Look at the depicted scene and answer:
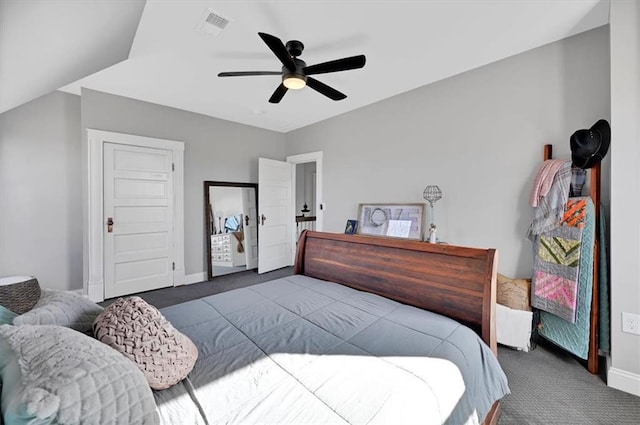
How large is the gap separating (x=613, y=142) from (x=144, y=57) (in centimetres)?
392

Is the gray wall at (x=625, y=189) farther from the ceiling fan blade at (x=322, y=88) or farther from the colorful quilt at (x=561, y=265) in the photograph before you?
the ceiling fan blade at (x=322, y=88)

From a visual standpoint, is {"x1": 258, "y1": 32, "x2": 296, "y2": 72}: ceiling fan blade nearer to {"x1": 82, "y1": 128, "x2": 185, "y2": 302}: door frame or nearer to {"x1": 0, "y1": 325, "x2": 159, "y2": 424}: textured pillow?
{"x1": 0, "y1": 325, "x2": 159, "y2": 424}: textured pillow

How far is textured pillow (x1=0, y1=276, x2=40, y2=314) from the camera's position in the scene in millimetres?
1970

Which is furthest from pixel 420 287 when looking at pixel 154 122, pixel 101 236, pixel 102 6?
pixel 154 122

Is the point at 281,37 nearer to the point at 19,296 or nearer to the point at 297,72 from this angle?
the point at 297,72

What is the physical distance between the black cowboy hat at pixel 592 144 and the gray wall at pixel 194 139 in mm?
4294

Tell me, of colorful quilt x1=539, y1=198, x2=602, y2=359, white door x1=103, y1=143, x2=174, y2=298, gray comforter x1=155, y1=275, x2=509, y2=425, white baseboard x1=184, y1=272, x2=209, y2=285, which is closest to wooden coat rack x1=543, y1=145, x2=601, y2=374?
colorful quilt x1=539, y1=198, x2=602, y2=359

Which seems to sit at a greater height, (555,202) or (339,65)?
(339,65)

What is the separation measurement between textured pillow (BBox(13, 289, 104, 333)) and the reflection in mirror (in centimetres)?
318

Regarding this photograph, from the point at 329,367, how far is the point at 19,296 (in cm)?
262

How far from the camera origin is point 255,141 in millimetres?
4961

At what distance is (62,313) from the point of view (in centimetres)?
114

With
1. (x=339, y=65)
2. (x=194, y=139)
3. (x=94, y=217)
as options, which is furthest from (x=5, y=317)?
(x=194, y=139)

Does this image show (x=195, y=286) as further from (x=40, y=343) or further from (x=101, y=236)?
(x=40, y=343)
